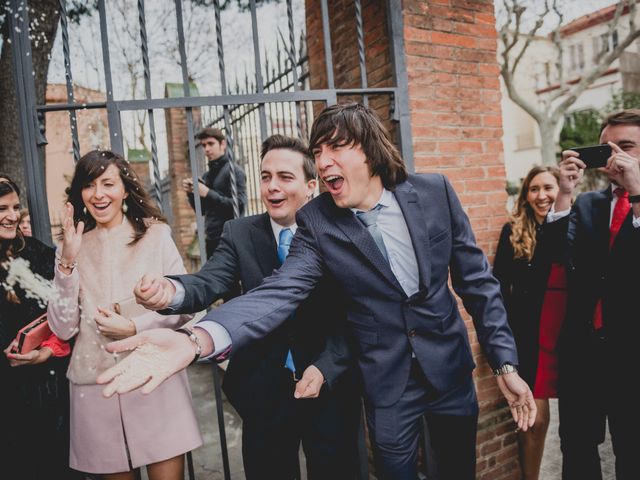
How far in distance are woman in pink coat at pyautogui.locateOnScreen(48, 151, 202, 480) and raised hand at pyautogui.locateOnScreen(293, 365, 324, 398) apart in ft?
2.27

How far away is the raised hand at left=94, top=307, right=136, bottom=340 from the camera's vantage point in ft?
6.44

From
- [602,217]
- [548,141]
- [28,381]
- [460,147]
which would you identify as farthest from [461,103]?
[548,141]

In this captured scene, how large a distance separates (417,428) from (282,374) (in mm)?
691

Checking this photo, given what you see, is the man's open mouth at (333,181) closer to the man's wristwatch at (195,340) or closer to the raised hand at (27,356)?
the man's wristwatch at (195,340)

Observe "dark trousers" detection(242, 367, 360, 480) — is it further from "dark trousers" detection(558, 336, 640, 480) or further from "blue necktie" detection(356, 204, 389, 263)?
"dark trousers" detection(558, 336, 640, 480)

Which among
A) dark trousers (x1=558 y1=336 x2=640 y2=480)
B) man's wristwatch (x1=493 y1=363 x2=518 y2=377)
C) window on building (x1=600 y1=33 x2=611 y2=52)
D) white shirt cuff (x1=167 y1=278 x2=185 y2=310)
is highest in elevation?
window on building (x1=600 y1=33 x2=611 y2=52)

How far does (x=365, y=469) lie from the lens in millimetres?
3039

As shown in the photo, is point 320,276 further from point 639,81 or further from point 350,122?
point 639,81

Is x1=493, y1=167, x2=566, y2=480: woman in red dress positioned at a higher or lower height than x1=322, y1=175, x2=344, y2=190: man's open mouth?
lower

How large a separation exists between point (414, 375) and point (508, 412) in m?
1.81

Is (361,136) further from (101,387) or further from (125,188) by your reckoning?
(101,387)

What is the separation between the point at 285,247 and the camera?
237 cm

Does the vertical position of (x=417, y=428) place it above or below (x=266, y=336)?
below

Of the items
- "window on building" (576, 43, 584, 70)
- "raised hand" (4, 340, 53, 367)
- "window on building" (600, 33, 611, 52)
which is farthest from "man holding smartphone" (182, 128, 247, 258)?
"window on building" (576, 43, 584, 70)
